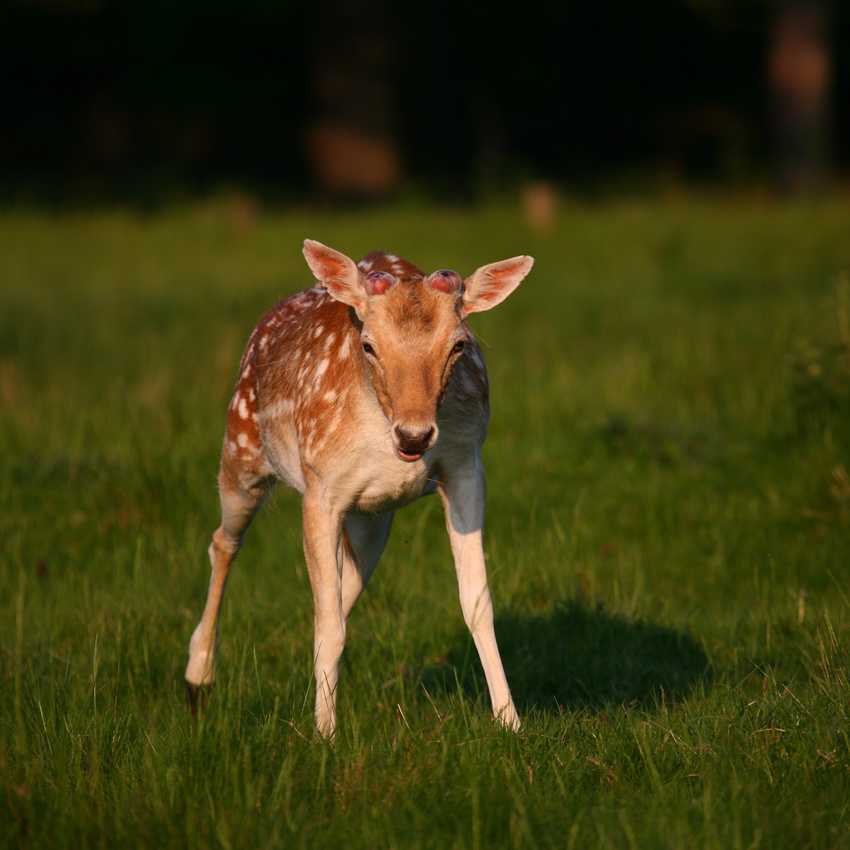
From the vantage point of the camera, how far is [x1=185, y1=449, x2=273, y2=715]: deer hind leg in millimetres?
5188

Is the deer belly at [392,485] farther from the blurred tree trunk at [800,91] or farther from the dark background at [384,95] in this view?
the dark background at [384,95]

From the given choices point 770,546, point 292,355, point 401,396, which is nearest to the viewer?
point 401,396

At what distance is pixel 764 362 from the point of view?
8852mm

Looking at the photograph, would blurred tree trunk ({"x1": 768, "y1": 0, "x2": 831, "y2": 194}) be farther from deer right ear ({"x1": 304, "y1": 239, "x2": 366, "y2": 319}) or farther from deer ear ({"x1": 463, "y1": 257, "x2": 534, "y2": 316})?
deer right ear ({"x1": 304, "y1": 239, "x2": 366, "y2": 319})

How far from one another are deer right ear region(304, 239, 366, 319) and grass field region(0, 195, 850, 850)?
1142 millimetres

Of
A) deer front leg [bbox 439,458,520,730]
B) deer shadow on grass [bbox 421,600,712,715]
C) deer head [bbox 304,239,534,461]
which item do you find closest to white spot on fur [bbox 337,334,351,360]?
deer head [bbox 304,239,534,461]

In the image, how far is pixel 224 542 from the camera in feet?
18.1

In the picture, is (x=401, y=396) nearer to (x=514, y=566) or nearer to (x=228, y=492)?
(x=228, y=492)

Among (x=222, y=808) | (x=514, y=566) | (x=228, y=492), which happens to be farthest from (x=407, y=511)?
(x=222, y=808)

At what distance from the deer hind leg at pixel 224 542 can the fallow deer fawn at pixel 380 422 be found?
0.18 m

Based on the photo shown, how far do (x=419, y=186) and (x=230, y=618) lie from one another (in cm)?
1819

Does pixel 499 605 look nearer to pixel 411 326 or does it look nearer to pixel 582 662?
pixel 582 662

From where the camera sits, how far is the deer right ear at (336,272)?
170 inches

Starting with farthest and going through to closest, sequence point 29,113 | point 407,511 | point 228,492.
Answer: point 29,113 → point 407,511 → point 228,492
